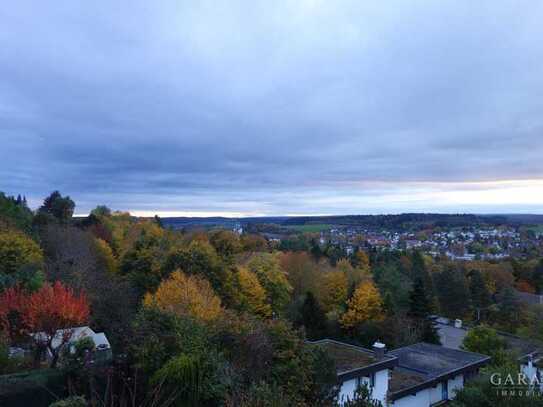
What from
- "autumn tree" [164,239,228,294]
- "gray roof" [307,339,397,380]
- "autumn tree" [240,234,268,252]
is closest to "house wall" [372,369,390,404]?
"gray roof" [307,339,397,380]

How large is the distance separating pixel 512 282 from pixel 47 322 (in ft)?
166

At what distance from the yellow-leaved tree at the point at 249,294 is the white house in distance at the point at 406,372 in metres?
→ 8.37

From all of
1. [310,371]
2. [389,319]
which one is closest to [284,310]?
[389,319]

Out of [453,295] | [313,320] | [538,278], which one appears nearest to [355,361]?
[313,320]

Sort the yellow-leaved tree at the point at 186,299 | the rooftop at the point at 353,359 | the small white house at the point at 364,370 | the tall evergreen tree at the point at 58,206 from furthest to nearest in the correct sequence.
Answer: the tall evergreen tree at the point at 58,206, the yellow-leaved tree at the point at 186,299, the rooftop at the point at 353,359, the small white house at the point at 364,370

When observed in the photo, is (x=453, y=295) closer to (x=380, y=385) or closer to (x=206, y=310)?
(x=380, y=385)

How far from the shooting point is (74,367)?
9.44 m

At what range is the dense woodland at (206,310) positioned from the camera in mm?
8695

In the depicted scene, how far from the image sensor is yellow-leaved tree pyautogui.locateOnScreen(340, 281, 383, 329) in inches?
1001

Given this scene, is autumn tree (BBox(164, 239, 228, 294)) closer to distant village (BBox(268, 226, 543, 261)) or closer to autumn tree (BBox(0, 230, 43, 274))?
autumn tree (BBox(0, 230, 43, 274))

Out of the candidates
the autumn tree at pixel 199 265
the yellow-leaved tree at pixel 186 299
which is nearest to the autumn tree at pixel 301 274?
the autumn tree at pixel 199 265

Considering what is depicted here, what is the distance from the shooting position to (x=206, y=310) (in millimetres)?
16172

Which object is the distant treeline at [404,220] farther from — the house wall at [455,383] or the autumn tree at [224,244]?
the house wall at [455,383]

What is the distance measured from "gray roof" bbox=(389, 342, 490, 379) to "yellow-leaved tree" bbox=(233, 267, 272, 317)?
32.3 feet
